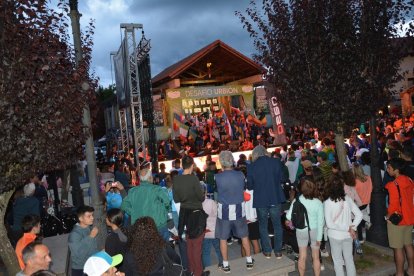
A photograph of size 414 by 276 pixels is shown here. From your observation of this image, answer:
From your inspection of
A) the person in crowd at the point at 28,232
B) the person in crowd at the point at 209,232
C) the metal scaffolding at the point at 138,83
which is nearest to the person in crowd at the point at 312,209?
the person in crowd at the point at 209,232

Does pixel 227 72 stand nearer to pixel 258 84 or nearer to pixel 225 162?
pixel 258 84

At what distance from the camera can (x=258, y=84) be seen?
84.6ft

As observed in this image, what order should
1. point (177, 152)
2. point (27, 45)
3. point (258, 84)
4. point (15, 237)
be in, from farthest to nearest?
1. point (258, 84)
2. point (177, 152)
3. point (15, 237)
4. point (27, 45)

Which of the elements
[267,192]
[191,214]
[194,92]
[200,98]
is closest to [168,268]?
[191,214]

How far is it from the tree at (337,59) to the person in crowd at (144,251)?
398 centimetres

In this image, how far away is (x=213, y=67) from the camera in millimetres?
25609

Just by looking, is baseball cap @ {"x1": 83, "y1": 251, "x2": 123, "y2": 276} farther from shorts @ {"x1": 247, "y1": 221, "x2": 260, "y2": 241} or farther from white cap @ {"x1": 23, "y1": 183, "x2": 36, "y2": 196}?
white cap @ {"x1": 23, "y1": 183, "x2": 36, "y2": 196}

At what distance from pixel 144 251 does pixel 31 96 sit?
7.28ft

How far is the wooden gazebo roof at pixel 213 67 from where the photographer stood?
23141 mm

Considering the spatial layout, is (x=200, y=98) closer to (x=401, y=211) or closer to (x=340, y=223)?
(x=401, y=211)

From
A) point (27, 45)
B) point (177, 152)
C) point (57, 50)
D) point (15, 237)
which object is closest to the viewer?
point (27, 45)

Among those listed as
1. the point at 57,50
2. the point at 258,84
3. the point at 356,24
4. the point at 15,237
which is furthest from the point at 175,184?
the point at 258,84

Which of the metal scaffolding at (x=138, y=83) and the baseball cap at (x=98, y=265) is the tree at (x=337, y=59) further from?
the metal scaffolding at (x=138, y=83)

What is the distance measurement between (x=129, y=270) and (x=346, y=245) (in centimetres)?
302
